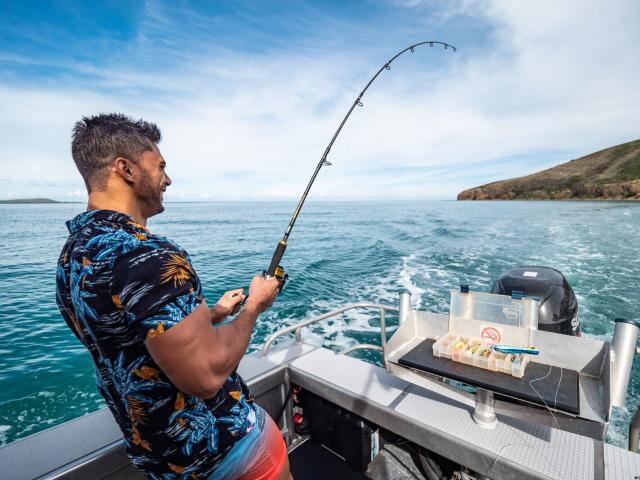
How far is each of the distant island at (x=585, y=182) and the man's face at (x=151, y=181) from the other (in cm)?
7613

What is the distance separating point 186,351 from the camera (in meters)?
0.88

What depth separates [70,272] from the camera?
980mm

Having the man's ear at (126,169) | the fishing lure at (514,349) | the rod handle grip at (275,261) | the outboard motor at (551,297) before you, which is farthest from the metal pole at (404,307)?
the outboard motor at (551,297)

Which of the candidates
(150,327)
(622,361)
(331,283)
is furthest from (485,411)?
(331,283)

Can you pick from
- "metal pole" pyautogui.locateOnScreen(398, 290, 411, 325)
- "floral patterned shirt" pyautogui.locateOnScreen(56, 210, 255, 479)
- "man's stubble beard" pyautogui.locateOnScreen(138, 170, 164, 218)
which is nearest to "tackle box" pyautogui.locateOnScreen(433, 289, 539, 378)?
"metal pole" pyautogui.locateOnScreen(398, 290, 411, 325)

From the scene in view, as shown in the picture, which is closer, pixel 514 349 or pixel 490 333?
pixel 514 349

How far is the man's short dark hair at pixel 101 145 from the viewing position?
1117 mm

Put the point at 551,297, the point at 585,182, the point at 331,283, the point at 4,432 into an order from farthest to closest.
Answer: the point at 585,182 → the point at 331,283 → the point at 551,297 → the point at 4,432

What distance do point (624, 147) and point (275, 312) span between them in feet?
397

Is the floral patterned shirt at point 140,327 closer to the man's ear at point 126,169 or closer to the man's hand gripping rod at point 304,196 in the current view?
the man's ear at point 126,169

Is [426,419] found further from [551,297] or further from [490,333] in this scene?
[551,297]

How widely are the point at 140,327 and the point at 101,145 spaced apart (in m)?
0.67

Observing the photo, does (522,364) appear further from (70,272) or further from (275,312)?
(275,312)

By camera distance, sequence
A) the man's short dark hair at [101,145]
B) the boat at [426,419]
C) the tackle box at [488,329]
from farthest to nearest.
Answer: the tackle box at [488,329] < the boat at [426,419] < the man's short dark hair at [101,145]
